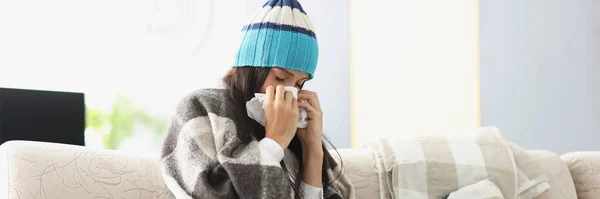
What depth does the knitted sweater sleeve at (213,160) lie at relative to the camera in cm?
127

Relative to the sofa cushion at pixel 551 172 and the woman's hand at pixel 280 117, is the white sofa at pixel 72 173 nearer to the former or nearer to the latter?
the woman's hand at pixel 280 117

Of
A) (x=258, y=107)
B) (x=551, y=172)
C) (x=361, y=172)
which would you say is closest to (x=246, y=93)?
(x=258, y=107)

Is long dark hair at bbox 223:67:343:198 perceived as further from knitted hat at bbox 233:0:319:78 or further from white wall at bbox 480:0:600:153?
white wall at bbox 480:0:600:153

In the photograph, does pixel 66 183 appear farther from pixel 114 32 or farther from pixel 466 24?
pixel 114 32

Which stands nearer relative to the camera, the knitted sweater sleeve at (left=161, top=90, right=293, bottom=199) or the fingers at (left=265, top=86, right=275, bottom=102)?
the knitted sweater sleeve at (left=161, top=90, right=293, bottom=199)

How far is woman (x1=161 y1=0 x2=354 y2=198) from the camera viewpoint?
50.7 inches

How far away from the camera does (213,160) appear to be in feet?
4.27

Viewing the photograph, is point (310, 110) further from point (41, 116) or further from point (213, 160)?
point (41, 116)

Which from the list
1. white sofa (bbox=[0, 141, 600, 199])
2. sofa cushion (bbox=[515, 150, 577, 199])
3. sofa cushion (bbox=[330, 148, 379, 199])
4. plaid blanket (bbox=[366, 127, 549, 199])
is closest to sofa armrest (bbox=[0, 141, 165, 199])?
white sofa (bbox=[0, 141, 600, 199])

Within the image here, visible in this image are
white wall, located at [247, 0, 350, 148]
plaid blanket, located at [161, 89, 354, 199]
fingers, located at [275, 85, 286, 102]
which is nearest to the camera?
plaid blanket, located at [161, 89, 354, 199]

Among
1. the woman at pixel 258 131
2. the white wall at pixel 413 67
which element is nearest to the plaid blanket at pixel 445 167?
the woman at pixel 258 131

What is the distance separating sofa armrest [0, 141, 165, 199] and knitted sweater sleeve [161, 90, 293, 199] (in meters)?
0.16

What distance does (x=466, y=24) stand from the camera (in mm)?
3082

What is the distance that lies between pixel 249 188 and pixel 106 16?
2.58m
